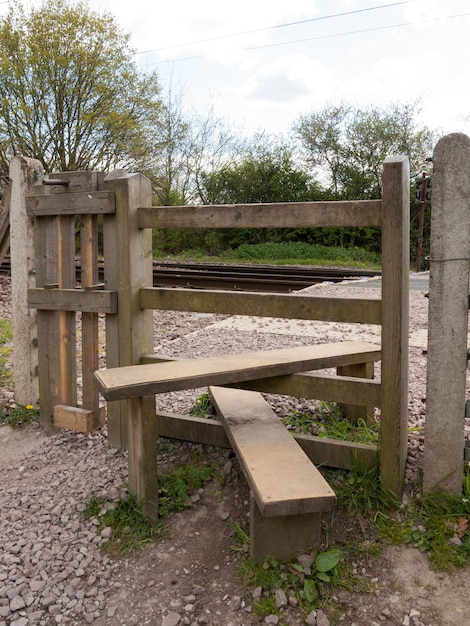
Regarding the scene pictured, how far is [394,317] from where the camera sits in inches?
113

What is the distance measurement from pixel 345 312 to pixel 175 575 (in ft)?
5.17

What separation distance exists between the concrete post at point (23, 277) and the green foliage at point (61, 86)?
52.1ft

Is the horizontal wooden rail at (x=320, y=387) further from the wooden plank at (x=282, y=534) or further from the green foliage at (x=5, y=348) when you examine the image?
the green foliage at (x=5, y=348)

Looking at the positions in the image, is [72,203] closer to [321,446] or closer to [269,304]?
[269,304]

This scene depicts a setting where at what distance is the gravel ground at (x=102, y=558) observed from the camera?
239 centimetres

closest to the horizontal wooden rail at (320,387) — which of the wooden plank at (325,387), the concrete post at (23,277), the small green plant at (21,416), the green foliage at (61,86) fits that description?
the wooden plank at (325,387)

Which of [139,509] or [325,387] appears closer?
[139,509]

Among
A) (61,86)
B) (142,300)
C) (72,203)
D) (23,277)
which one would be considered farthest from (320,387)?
(61,86)

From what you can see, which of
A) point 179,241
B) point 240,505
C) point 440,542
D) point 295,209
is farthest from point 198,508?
point 179,241

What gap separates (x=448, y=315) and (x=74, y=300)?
253 centimetres

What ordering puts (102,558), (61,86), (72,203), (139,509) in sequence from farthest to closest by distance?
1. (61,86)
2. (72,203)
3. (139,509)
4. (102,558)

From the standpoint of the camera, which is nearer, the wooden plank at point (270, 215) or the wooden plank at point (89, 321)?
the wooden plank at point (270, 215)

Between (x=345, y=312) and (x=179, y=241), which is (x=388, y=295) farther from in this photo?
(x=179, y=241)

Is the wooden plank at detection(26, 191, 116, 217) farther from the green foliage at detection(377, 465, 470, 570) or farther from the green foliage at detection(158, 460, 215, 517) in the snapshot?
the green foliage at detection(377, 465, 470, 570)
